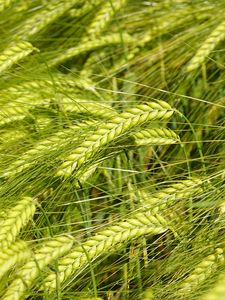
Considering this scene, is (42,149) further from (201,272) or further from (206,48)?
(206,48)

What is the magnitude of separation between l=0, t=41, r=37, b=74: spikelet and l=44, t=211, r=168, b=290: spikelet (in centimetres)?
56

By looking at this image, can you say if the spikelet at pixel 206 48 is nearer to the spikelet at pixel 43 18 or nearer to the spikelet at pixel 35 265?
the spikelet at pixel 43 18

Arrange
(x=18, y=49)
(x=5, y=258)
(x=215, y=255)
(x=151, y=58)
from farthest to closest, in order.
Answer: (x=151, y=58)
(x=18, y=49)
(x=215, y=255)
(x=5, y=258)

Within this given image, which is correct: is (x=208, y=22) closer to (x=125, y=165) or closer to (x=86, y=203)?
(x=125, y=165)

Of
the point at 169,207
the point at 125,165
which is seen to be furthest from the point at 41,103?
the point at 169,207

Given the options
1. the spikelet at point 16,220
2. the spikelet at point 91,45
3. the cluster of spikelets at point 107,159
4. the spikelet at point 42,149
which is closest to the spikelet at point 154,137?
the cluster of spikelets at point 107,159

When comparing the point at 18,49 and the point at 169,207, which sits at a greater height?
the point at 18,49

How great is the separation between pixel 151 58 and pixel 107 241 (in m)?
1.00

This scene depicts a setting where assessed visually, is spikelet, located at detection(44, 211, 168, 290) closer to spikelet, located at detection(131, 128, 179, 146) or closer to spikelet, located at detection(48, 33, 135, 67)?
spikelet, located at detection(131, 128, 179, 146)

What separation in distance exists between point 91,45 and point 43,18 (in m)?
0.17

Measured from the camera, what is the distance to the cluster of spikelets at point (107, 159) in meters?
1.45

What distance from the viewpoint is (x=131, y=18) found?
8.30ft

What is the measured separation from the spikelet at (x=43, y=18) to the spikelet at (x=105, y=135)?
0.74m

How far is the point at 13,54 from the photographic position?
189 centimetres
